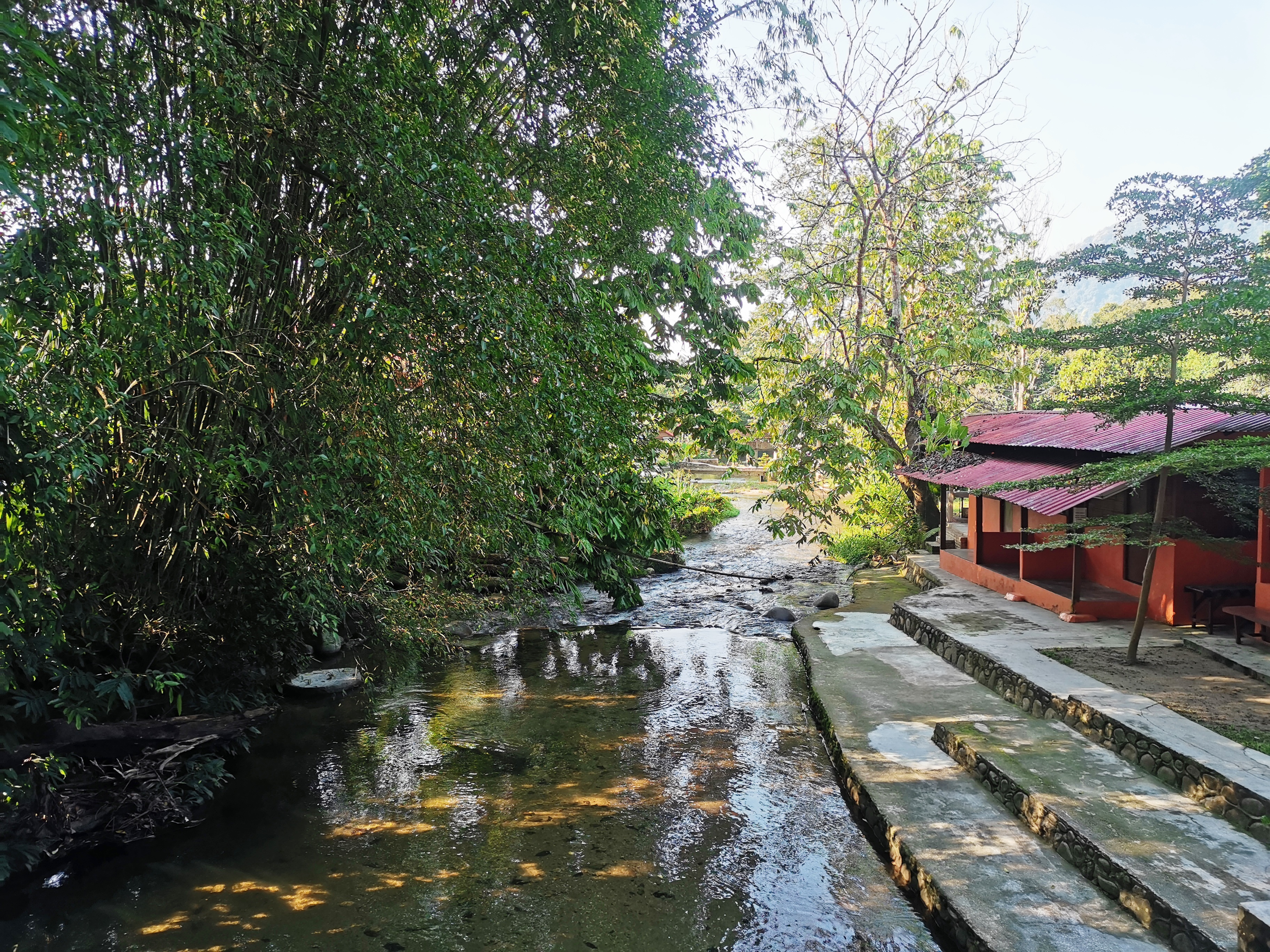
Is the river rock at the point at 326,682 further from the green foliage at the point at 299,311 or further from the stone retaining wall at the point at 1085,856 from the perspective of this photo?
the stone retaining wall at the point at 1085,856

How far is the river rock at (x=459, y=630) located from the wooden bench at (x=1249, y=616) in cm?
971

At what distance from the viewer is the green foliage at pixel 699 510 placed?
76.4 feet

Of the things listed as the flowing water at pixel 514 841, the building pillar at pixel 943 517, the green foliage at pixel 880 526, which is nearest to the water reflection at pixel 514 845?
the flowing water at pixel 514 841

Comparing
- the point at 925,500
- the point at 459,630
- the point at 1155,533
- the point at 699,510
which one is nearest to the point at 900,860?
the point at 1155,533

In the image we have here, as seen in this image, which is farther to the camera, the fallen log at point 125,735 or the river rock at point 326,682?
the river rock at point 326,682

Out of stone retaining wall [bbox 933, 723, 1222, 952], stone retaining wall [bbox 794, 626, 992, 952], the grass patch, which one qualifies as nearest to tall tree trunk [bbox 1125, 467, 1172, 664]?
the grass patch

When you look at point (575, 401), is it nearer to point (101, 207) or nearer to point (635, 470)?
point (635, 470)

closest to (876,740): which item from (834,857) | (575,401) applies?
(834,857)

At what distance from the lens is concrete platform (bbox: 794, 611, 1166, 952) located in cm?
454

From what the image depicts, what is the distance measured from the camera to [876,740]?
24.2 feet

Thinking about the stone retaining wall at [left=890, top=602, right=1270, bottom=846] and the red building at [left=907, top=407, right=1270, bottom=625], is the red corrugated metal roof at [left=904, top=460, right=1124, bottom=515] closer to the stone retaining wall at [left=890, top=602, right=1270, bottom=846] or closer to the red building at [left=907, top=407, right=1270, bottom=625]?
the red building at [left=907, top=407, right=1270, bottom=625]

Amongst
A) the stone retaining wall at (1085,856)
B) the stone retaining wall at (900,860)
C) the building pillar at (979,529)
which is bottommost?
the stone retaining wall at (900,860)

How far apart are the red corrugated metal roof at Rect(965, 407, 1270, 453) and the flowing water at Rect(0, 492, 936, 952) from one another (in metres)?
4.99

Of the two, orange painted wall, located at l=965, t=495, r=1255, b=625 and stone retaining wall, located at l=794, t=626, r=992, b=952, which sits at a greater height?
orange painted wall, located at l=965, t=495, r=1255, b=625
